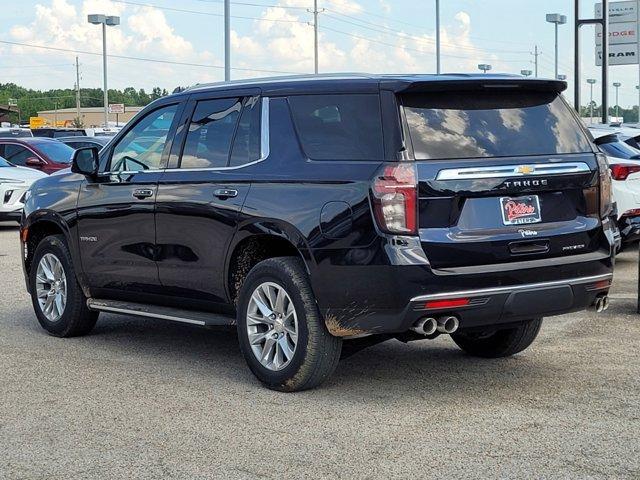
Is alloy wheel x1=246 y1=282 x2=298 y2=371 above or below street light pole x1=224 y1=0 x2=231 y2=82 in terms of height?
below

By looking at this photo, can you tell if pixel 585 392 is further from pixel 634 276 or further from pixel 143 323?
pixel 634 276

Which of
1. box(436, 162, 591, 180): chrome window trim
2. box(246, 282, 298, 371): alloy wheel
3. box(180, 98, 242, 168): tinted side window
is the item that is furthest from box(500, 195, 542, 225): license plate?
box(180, 98, 242, 168): tinted side window

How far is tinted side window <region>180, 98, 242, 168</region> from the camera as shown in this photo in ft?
24.7

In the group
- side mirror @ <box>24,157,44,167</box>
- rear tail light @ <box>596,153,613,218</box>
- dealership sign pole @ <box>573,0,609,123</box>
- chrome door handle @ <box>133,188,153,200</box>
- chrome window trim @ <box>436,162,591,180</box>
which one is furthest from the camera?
dealership sign pole @ <box>573,0,609,123</box>

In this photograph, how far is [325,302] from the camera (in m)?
6.61

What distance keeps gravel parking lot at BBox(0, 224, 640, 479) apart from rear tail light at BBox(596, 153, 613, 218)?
1057 millimetres

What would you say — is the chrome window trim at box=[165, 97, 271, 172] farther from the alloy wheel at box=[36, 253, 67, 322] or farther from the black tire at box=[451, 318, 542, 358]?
the alloy wheel at box=[36, 253, 67, 322]

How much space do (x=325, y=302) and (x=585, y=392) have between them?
1655 millimetres

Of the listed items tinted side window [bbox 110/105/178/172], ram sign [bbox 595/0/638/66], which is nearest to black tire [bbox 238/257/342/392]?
tinted side window [bbox 110/105/178/172]

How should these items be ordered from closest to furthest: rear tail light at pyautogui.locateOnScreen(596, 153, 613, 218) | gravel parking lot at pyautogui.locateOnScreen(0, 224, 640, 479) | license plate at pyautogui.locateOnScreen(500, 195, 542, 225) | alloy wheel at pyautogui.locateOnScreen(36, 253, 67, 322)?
1. gravel parking lot at pyautogui.locateOnScreen(0, 224, 640, 479)
2. license plate at pyautogui.locateOnScreen(500, 195, 542, 225)
3. rear tail light at pyautogui.locateOnScreen(596, 153, 613, 218)
4. alloy wheel at pyautogui.locateOnScreen(36, 253, 67, 322)

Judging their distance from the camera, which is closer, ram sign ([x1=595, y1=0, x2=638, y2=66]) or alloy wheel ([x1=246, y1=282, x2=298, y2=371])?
alloy wheel ([x1=246, y1=282, x2=298, y2=371])

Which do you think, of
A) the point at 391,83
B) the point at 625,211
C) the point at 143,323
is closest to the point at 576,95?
the point at 625,211

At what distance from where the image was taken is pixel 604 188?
23.2 feet

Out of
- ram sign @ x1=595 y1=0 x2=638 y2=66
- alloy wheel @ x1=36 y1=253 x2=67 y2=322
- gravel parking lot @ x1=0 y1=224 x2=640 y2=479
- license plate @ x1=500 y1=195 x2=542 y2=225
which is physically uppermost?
ram sign @ x1=595 y1=0 x2=638 y2=66
